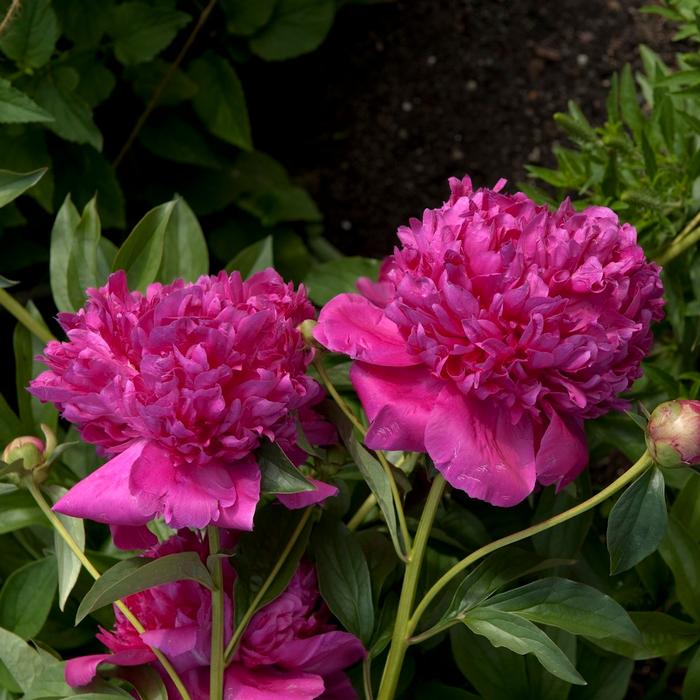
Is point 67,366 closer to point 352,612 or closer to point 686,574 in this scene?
point 352,612

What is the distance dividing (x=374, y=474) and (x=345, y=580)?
10 cm

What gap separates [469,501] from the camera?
856mm

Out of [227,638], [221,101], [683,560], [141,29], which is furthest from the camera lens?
[221,101]

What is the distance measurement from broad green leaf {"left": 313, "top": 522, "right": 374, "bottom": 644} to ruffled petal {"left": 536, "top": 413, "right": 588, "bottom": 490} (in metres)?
0.15

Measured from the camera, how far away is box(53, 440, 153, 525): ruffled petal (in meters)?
0.52

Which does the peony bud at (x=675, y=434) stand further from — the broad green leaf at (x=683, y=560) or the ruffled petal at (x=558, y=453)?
the broad green leaf at (x=683, y=560)

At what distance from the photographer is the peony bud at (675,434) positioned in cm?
51

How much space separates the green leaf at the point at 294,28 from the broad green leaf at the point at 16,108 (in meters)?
0.60

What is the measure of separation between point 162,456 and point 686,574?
41 cm

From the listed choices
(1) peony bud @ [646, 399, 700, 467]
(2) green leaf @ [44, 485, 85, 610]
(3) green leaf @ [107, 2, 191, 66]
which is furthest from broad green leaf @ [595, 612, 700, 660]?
(3) green leaf @ [107, 2, 191, 66]

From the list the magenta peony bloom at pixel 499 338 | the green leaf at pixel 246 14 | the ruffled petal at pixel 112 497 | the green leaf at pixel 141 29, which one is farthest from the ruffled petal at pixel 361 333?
the green leaf at pixel 246 14

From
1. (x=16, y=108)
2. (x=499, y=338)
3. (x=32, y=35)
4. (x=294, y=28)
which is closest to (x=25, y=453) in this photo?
(x=499, y=338)

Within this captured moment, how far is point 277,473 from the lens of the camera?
0.55 metres

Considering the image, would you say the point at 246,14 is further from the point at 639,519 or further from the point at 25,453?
the point at 639,519
